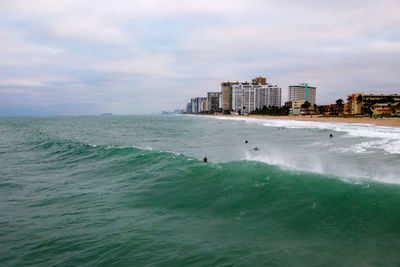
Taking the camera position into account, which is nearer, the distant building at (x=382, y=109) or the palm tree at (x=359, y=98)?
the distant building at (x=382, y=109)

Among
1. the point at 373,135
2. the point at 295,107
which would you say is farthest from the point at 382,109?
the point at 373,135

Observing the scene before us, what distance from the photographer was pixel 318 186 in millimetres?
11461

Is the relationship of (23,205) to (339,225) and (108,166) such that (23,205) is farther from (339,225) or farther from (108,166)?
(339,225)

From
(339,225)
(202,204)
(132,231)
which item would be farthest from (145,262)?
(339,225)

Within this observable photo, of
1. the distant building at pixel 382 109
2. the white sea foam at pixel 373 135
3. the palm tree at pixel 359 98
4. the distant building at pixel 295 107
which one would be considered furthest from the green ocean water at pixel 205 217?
the distant building at pixel 295 107

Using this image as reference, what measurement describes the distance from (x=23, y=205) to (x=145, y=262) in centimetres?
771

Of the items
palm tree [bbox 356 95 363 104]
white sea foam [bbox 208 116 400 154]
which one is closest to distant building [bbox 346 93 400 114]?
palm tree [bbox 356 95 363 104]

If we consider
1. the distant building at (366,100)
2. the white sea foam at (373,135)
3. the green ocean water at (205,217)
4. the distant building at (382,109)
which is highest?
the distant building at (366,100)

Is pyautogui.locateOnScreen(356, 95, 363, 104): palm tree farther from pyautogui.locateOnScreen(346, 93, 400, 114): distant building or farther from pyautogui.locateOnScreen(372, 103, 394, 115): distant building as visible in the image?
pyautogui.locateOnScreen(372, 103, 394, 115): distant building

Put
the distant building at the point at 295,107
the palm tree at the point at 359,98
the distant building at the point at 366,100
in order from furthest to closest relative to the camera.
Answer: the distant building at the point at 295,107 → the distant building at the point at 366,100 → the palm tree at the point at 359,98

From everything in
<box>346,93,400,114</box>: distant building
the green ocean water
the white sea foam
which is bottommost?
the green ocean water

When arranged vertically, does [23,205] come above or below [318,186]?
below

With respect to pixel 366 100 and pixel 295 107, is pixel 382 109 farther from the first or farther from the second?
pixel 295 107

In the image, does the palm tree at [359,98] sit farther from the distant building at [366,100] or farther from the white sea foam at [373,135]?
the white sea foam at [373,135]
